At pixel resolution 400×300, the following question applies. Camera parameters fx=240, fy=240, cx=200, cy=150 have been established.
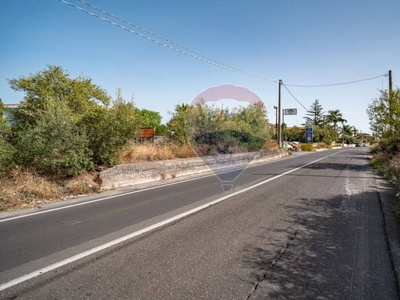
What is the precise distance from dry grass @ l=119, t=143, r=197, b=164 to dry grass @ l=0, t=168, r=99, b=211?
7.57 ft

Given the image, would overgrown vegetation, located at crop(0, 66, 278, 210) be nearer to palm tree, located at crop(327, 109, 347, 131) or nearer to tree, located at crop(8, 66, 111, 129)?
tree, located at crop(8, 66, 111, 129)

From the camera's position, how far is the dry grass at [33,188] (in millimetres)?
6562

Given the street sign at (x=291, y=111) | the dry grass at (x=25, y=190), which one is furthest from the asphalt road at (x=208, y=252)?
the street sign at (x=291, y=111)

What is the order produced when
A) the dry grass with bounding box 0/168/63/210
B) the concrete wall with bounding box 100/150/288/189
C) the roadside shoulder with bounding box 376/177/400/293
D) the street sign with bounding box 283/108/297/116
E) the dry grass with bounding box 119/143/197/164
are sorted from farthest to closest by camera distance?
the street sign with bounding box 283/108/297/116, the dry grass with bounding box 119/143/197/164, the concrete wall with bounding box 100/150/288/189, the dry grass with bounding box 0/168/63/210, the roadside shoulder with bounding box 376/177/400/293

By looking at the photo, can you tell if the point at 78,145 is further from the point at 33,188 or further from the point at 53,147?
the point at 33,188

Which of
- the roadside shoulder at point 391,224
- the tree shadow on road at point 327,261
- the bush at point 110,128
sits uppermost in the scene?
the bush at point 110,128

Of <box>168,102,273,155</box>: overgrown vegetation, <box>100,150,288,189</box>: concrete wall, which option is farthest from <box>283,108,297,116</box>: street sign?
<box>100,150,288,189</box>: concrete wall

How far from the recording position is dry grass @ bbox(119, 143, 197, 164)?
11031 millimetres

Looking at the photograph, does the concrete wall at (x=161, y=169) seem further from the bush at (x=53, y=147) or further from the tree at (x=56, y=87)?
the tree at (x=56, y=87)

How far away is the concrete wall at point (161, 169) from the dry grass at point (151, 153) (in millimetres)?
774

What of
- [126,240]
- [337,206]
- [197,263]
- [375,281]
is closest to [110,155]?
[126,240]

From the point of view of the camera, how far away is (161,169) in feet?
37.4

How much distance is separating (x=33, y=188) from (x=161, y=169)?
17.3ft

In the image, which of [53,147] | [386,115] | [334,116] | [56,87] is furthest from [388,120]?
[334,116]
